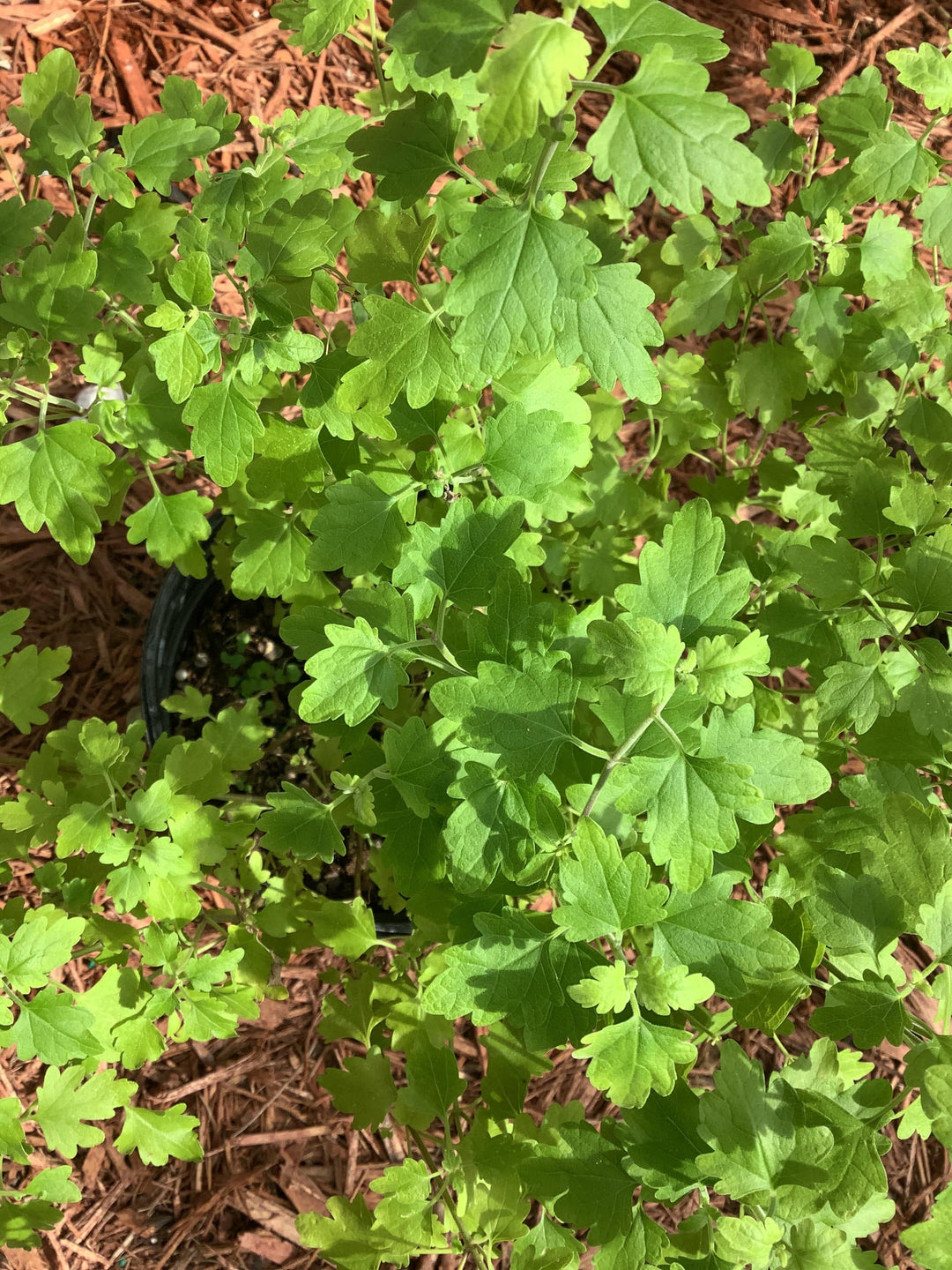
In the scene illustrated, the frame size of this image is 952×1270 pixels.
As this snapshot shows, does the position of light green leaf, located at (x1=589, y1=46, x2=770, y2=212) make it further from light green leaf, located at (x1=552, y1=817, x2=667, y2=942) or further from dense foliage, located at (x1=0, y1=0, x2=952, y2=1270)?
light green leaf, located at (x1=552, y1=817, x2=667, y2=942)

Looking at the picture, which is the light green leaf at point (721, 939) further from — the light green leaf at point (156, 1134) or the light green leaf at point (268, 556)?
the light green leaf at point (156, 1134)

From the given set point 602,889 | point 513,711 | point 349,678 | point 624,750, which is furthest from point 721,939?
point 349,678

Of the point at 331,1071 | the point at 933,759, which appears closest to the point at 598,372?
the point at 933,759

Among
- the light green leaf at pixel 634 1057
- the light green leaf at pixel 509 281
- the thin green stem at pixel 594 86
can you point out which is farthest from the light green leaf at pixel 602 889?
the thin green stem at pixel 594 86

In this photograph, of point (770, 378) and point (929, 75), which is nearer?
point (929, 75)

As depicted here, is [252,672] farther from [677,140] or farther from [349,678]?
[677,140]

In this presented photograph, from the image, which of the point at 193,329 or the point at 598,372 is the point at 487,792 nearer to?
the point at 598,372
